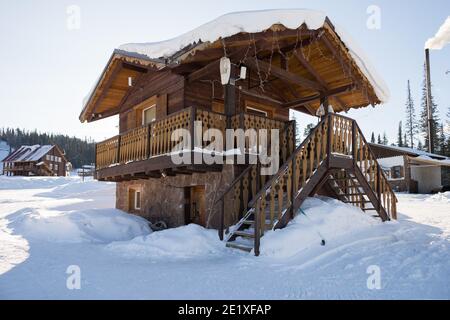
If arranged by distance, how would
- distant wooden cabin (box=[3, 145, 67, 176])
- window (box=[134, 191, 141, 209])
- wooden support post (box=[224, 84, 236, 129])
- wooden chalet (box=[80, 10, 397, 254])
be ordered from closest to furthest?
wooden chalet (box=[80, 10, 397, 254]) → wooden support post (box=[224, 84, 236, 129]) → window (box=[134, 191, 141, 209]) → distant wooden cabin (box=[3, 145, 67, 176])

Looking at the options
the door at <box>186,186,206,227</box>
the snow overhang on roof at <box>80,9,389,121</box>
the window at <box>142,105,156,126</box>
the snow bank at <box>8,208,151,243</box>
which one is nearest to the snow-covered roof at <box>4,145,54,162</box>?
the window at <box>142,105,156,126</box>

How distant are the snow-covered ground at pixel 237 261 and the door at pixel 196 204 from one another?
6.36 ft

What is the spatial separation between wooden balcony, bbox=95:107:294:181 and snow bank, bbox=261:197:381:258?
2.54 metres

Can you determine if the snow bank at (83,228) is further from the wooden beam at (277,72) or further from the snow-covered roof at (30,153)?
the snow-covered roof at (30,153)

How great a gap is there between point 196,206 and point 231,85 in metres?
3.87

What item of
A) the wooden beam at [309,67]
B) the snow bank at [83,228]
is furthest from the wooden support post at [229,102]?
the snow bank at [83,228]

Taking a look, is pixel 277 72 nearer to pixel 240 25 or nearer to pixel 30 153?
pixel 240 25

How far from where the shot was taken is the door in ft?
33.3

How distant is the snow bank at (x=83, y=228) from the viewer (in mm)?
9008

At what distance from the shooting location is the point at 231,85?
8898 millimetres

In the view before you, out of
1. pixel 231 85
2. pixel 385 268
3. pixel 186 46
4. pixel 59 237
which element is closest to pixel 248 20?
pixel 186 46

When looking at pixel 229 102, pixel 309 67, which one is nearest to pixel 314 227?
pixel 229 102

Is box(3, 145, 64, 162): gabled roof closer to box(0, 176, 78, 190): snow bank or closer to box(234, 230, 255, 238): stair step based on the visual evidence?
box(0, 176, 78, 190): snow bank
